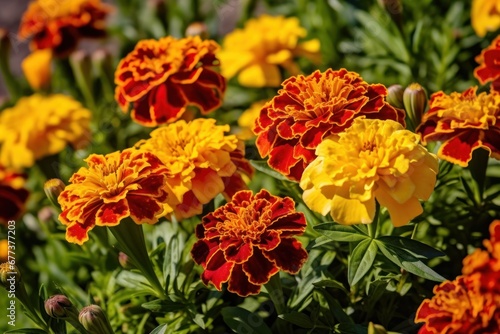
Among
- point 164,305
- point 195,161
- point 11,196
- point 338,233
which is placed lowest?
point 11,196

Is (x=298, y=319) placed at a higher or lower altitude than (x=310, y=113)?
lower

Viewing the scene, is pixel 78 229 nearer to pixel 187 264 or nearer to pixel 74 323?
pixel 74 323

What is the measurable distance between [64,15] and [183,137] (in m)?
1.04

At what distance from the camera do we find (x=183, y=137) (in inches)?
56.7

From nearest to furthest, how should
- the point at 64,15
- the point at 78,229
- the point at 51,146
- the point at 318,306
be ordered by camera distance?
the point at 78,229, the point at 318,306, the point at 51,146, the point at 64,15

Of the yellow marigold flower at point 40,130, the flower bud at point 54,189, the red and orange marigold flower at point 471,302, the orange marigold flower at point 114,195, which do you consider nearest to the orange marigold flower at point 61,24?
the yellow marigold flower at point 40,130

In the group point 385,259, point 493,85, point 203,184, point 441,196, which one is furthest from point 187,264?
point 493,85

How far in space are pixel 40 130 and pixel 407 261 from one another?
3.73 ft

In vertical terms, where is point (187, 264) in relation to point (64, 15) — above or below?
below

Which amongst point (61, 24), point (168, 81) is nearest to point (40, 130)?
point (61, 24)

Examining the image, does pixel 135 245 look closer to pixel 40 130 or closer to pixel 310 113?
pixel 310 113

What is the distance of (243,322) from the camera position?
134 centimetres

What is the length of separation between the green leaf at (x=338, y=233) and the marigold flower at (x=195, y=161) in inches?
8.0

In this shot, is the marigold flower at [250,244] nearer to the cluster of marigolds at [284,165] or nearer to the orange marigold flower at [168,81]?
the cluster of marigolds at [284,165]
